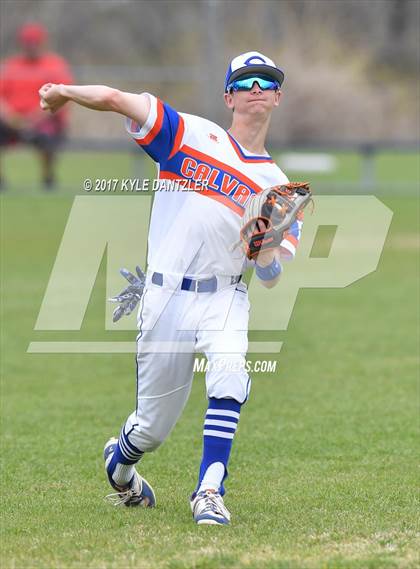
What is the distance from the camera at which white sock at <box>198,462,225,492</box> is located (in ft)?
17.4

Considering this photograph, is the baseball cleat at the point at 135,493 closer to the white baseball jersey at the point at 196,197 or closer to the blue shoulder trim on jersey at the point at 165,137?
the white baseball jersey at the point at 196,197

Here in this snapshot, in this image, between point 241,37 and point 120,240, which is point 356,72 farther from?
point 120,240

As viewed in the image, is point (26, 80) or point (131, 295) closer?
point (131, 295)

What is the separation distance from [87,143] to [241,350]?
18437 mm

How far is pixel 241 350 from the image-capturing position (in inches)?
212

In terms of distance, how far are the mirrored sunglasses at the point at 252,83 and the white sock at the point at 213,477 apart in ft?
5.90

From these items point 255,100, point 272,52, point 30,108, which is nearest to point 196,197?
point 255,100

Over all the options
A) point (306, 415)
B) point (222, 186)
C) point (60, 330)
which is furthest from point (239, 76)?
point (60, 330)

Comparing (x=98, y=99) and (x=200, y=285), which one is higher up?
(x=98, y=99)

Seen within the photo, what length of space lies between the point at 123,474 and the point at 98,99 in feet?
6.16

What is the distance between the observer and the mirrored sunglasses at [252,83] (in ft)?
18.2

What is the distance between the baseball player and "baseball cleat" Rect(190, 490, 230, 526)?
0.02 meters

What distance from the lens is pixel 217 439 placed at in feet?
17.5

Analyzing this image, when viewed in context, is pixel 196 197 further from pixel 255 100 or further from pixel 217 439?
pixel 217 439
